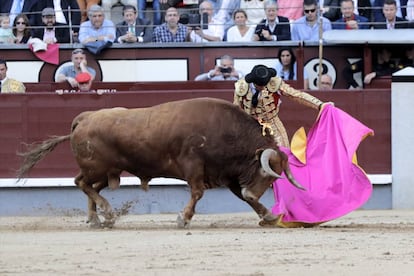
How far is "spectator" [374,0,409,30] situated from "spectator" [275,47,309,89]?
0.90m

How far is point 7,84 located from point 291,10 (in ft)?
9.52

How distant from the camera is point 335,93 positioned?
12562mm

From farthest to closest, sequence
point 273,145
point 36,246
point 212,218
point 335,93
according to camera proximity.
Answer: point 335,93 → point 212,218 → point 273,145 → point 36,246

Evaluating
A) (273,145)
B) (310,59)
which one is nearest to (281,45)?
(310,59)

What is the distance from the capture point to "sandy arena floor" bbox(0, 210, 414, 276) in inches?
287

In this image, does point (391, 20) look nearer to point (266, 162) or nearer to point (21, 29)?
point (21, 29)

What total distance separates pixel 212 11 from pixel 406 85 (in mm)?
2070

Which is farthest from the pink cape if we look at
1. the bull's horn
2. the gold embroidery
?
the gold embroidery

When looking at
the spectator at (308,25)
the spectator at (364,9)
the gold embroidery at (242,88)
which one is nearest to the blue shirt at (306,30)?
the spectator at (308,25)

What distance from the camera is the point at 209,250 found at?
8.02 metres

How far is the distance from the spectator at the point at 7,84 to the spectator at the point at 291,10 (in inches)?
106

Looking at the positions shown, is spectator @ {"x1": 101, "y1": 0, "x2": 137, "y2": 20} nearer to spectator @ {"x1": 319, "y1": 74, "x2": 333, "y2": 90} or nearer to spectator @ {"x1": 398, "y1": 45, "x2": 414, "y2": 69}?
spectator @ {"x1": 319, "y1": 74, "x2": 333, "y2": 90}

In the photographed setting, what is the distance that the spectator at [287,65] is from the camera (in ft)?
42.5

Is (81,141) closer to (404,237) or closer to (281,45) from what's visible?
(404,237)
